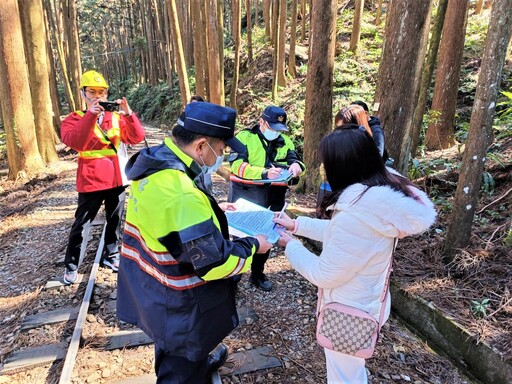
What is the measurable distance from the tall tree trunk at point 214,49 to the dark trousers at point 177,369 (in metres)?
11.1

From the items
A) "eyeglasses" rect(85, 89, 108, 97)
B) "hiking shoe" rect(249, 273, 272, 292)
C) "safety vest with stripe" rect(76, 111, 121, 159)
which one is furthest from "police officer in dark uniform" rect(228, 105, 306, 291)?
"eyeglasses" rect(85, 89, 108, 97)

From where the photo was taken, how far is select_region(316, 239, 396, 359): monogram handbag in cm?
201

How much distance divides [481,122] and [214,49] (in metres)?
10.2

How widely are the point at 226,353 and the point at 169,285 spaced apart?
148 centimetres

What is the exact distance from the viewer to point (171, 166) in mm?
1836

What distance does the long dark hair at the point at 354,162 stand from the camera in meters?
1.91

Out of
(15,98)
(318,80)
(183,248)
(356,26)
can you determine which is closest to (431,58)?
(318,80)

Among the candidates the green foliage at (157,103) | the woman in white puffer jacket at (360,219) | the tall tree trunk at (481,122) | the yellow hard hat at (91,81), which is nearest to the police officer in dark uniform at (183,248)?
the woman in white puffer jacket at (360,219)

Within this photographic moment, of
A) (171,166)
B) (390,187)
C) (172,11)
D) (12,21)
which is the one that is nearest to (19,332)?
(171,166)

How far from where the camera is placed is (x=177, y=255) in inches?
71.5

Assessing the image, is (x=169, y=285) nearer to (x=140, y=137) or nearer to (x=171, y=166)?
(x=171, y=166)

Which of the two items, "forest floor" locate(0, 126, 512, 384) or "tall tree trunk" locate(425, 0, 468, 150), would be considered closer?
"forest floor" locate(0, 126, 512, 384)

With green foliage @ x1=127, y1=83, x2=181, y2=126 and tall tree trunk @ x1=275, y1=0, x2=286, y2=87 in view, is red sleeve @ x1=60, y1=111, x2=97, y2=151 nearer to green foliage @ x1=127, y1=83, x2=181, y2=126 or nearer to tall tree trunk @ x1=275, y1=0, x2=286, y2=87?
tall tree trunk @ x1=275, y1=0, x2=286, y2=87

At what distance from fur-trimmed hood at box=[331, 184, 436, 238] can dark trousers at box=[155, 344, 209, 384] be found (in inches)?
51.3
